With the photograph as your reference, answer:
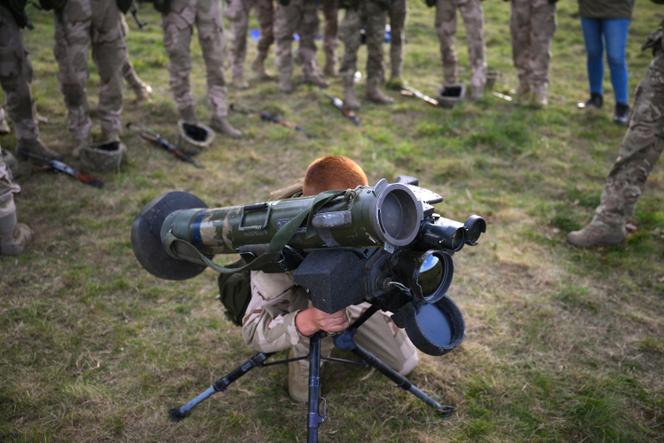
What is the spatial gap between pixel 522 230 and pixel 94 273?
3.40 metres

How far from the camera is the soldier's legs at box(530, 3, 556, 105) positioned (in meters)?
7.04

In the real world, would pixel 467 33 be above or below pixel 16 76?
below

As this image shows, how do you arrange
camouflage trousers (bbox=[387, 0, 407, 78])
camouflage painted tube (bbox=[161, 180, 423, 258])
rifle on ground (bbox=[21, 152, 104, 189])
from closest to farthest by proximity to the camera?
1. camouflage painted tube (bbox=[161, 180, 423, 258])
2. rifle on ground (bbox=[21, 152, 104, 189])
3. camouflage trousers (bbox=[387, 0, 407, 78])

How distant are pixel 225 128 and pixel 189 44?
101cm

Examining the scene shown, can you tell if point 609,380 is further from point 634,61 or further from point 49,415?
point 634,61

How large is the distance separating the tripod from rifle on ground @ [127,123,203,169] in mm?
3302

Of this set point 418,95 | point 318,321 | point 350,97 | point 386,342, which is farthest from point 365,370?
point 418,95

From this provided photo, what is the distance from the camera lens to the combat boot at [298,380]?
2809 millimetres

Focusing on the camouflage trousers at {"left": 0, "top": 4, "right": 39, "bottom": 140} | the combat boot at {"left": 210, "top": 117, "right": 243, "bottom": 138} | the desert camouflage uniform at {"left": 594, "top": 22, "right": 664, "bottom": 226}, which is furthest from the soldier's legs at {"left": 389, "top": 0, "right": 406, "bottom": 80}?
the camouflage trousers at {"left": 0, "top": 4, "right": 39, "bottom": 140}

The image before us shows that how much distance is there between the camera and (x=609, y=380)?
3002 mm

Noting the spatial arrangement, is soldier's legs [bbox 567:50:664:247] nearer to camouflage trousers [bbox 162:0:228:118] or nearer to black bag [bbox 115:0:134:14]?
camouflage trousers [bbox 162:0:228:118]

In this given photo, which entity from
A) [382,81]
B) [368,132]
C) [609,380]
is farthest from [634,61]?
[609,380]

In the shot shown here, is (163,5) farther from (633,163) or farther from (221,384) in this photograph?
(633,163)

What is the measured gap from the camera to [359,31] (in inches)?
279
